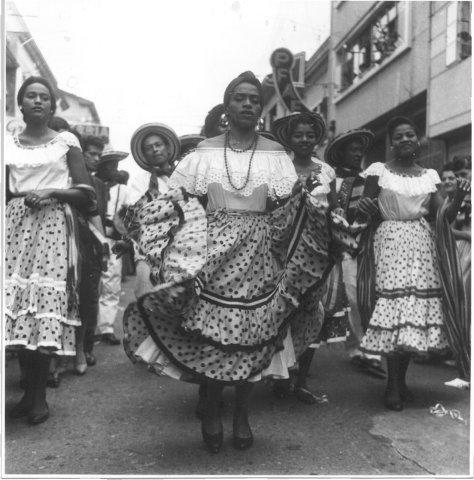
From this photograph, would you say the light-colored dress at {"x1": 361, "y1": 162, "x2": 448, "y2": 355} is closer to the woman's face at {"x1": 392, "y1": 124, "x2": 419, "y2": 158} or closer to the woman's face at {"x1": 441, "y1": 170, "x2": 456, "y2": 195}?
the woman's face at {"x1": 392, "y1": 124, "x2": 419, "y2": 158}

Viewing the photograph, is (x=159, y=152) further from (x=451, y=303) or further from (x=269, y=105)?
(x=269, y=105)

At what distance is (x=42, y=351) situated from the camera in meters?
3.42

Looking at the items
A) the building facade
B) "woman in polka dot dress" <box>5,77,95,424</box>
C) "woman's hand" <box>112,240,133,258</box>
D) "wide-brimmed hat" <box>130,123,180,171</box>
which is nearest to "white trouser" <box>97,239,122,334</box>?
"wide-brimmed hat" <box>130,123,180,171</box>

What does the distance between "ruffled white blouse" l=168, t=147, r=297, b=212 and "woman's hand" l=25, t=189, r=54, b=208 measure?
777mm

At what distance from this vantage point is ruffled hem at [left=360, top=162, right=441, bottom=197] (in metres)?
4.25

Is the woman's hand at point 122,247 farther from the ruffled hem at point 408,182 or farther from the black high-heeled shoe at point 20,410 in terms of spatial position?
the ruffled hem at point 408,182

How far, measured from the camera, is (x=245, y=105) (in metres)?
3.37

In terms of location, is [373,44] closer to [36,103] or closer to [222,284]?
[36,103]

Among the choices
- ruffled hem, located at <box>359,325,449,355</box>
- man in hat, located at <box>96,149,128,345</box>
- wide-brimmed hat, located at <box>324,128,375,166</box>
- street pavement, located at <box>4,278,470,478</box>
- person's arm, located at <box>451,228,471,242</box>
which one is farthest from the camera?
man in hat, located at <box>96,149,128,345</box>

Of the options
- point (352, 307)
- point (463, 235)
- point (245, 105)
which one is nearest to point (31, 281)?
point (245, 105)

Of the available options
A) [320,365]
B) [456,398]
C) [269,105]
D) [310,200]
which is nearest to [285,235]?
[310,200]

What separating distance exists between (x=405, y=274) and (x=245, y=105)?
1710mm

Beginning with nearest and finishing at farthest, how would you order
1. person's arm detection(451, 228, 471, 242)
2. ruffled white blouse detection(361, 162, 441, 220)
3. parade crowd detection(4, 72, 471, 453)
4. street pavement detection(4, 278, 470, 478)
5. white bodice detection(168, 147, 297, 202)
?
street pavement detection(4, 278, 470, 478), parade crowd detection(4, 72, 471, 453), white bodice detection(168, 147, 297, 202), ruffled white blouse detection(361, 162, 441, 220), person's arm detection(451, 228, 471, 242)

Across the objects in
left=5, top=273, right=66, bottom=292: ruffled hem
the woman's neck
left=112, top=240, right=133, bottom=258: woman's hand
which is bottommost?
left=5, top=273, right=66, bottom=292: ruffled hem
